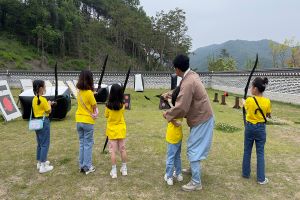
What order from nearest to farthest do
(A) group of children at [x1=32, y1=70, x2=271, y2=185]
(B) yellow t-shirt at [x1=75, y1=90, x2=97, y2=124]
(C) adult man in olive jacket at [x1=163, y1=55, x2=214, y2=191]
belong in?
(C) adult man in olive jacket at [x1=163, y1=55, x2=214, y2=191], (A) group of children at [x1=32, y1=70, x2=271, y2=185], (B) yellow t-shirt at [x1=75, y1=90, x2=97, y2=124]

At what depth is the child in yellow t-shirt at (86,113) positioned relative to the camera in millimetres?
5434

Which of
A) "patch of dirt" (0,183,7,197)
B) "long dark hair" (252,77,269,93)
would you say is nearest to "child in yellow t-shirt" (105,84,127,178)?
"patch of dirt" (0,183,7,197)

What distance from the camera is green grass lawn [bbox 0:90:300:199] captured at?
195 inches

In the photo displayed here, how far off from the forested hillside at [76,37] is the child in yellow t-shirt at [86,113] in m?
36.7

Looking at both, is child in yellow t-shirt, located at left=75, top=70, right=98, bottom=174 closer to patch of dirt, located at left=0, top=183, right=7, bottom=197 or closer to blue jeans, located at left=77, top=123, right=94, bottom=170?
blue jeans, located at left=77, top=123, right=94, bottom=170

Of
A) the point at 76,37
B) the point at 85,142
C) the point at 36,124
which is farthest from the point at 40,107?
the point at 76,37

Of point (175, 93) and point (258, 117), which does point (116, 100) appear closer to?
point (175, 93)

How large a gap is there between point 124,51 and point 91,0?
1806cm

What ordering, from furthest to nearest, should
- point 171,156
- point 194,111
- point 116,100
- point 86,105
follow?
1. point 86,105
2. point 116,100
3. point 171,156
4. point 194,111

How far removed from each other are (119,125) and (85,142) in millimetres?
687

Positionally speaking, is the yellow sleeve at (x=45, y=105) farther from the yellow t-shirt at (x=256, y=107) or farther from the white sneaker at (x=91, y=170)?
the yellow t-shirt at (x=256, y=107)

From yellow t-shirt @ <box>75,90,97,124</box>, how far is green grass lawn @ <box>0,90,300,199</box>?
3.32ft

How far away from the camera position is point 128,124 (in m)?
10.6

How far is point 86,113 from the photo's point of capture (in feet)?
18.3
